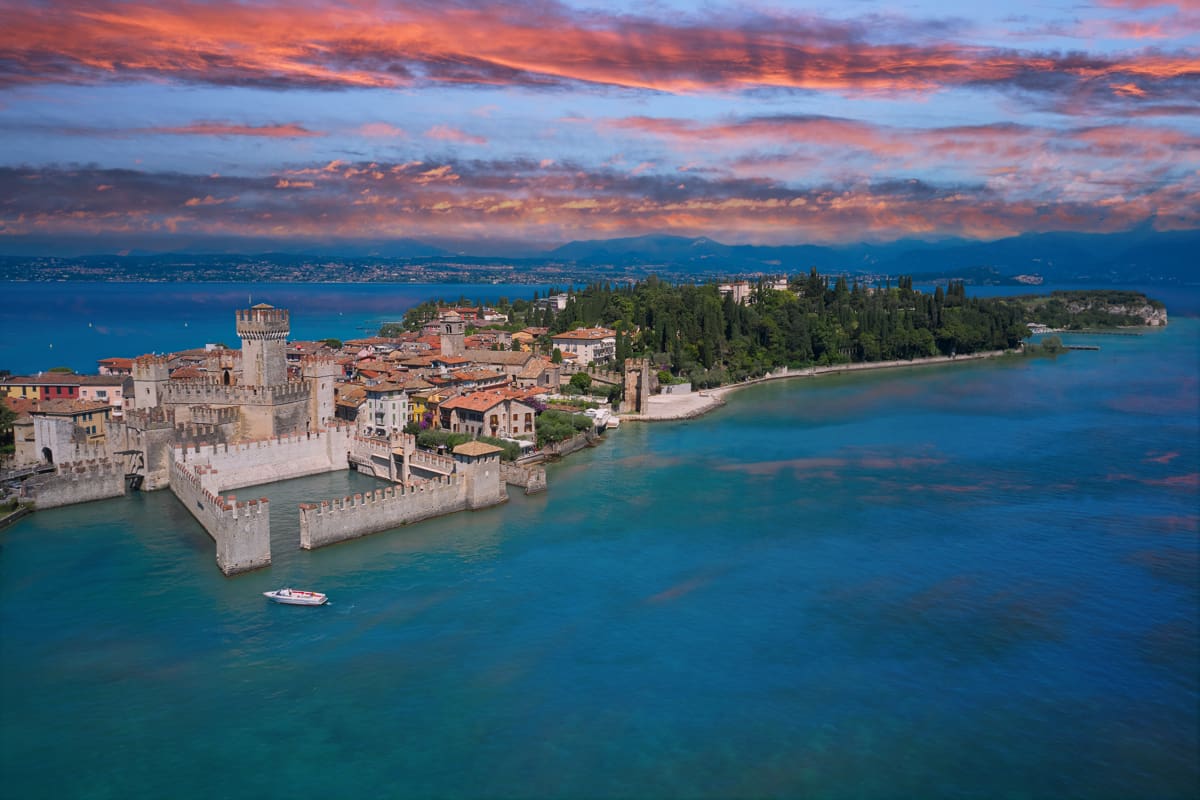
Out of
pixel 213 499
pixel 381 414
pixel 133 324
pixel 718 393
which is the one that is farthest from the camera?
pixel 133 324

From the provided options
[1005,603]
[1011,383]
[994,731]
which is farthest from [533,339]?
[994,731]

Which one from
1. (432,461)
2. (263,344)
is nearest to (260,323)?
(263,344)

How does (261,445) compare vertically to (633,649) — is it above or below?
above

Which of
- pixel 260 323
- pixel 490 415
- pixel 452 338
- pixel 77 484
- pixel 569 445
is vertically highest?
pixel 260 323

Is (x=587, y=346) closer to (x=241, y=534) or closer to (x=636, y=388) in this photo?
(x=636, y=388)

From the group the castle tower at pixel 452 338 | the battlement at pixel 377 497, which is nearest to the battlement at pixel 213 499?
the battlement at pixel 377 497

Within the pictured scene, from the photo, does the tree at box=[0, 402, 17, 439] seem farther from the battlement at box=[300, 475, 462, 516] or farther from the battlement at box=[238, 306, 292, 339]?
the battlement at box=[300, 475, 462, 516]

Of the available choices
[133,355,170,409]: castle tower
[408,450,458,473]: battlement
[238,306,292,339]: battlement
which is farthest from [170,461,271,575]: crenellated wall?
[133,355,170,409]: castle tower
